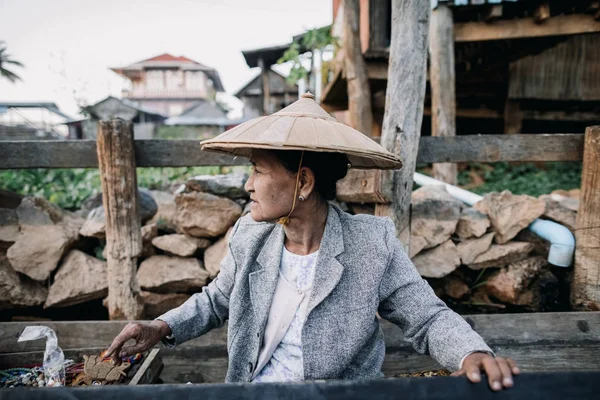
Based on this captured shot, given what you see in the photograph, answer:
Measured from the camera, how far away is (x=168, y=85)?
135 feet

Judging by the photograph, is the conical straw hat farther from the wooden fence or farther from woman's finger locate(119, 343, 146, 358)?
the wooden fence

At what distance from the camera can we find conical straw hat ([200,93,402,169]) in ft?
4.44

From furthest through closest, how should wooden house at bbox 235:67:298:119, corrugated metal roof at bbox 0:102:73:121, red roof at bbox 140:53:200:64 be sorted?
red roof at bbox 140:53:200:64, corrugated metal roof at bbox 0:102:73:121, wooden house at bbox 235:67:298:119

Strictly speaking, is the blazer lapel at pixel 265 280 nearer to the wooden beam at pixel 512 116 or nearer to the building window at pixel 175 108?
the wooden beam at pixel 512 116

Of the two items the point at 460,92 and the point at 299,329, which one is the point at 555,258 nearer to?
the point at 299,329

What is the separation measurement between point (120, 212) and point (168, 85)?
4249 centimetres

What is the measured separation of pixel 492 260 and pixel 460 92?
6.27 m

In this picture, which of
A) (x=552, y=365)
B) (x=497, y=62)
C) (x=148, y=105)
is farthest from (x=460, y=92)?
(x=148, y=105)

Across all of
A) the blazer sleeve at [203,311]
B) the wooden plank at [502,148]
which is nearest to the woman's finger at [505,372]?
the blazer sleeve at [203,311]

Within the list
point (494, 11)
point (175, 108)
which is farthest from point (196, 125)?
point (494, 11)

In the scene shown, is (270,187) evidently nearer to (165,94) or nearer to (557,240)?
(557,240)

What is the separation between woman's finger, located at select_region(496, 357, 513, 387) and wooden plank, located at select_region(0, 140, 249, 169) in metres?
1.99

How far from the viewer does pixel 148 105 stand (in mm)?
40969

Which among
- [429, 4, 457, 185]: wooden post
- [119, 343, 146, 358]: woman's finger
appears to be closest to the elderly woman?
[119, 343, 146, 358]: woman's finger
